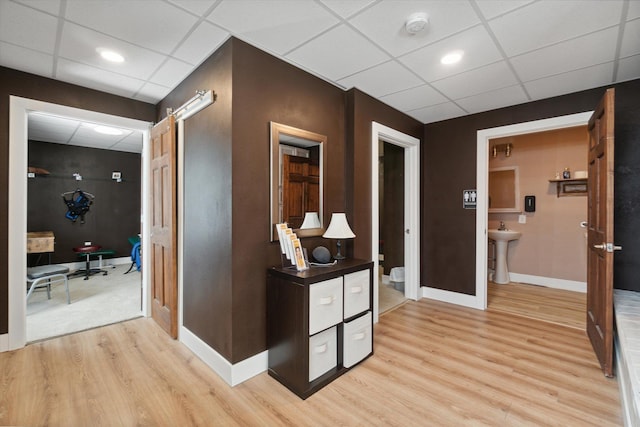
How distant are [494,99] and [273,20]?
8.83 feet

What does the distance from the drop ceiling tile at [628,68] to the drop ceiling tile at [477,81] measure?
0.76 m

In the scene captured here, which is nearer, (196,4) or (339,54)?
(196,4)

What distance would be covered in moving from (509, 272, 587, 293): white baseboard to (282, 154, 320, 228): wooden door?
169 inches

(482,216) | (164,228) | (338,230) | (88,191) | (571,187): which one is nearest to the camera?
(338,230)

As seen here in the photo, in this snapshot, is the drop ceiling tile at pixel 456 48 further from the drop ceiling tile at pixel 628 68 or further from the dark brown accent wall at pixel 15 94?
the dark brown accent wall at pixel 15 94

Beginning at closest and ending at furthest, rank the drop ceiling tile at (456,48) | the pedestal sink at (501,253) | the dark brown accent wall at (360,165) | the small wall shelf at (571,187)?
the drop ceiling tile at (456,48), the dark brown accent wall at (360,165), the small wall shelf at (571,187), the pedestal sink at (501,253)

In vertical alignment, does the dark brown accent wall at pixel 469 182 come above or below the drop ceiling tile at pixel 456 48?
below

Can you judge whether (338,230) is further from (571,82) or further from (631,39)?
(571,82)

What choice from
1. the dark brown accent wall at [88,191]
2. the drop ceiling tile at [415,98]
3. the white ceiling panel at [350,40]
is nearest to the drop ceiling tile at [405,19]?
the white ceiling panel at [350,40]

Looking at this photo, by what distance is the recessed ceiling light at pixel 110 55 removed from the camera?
2316mm

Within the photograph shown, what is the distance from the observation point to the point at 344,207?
3.05 m

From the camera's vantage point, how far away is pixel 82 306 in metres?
3.74

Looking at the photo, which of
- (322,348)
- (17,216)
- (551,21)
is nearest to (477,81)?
(551,21)

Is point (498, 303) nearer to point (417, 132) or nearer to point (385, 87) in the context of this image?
point (417, 132)
